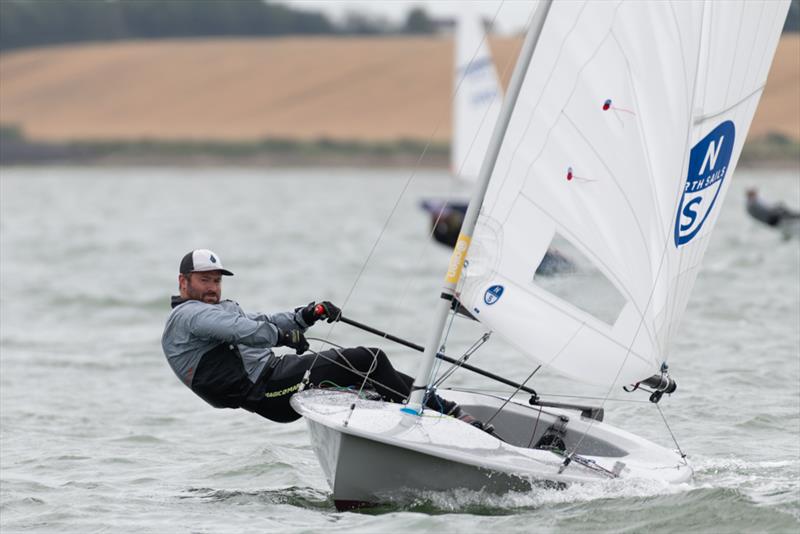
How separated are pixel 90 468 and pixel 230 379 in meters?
1.40

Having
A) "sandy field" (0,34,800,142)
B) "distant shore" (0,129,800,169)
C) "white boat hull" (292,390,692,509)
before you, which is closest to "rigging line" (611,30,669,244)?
"white boat hull" (292,390,692,509)

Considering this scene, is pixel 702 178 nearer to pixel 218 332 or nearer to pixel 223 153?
pixel 218 332

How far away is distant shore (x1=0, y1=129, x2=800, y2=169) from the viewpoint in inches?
2186

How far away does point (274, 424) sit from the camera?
835 centimetres

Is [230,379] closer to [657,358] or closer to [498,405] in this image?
[498,405]

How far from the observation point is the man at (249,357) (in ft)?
19.6

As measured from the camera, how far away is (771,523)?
539 cm

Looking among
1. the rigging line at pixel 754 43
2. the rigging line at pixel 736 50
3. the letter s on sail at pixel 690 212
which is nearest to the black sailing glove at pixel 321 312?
the letter s on sail at pixel 690 212

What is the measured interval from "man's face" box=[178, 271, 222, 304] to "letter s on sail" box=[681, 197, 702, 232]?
6.83 ft

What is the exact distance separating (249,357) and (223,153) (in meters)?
52.4

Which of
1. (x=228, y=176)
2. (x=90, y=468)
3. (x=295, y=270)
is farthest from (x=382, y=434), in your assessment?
(x=228, y=176)

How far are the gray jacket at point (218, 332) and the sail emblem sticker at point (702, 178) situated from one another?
1.74 m

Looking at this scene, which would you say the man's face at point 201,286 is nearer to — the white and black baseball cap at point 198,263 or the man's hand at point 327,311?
the white and black baseball cap at point 198,263

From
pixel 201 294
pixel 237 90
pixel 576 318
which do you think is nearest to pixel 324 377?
pixel 201 294
